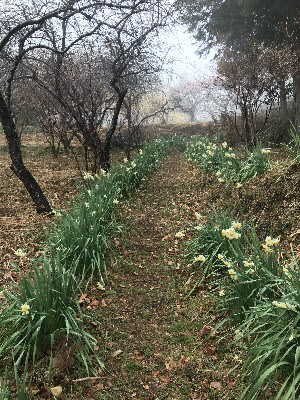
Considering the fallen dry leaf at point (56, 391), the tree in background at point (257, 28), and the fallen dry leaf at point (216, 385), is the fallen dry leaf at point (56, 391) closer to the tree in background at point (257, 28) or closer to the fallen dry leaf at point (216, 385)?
the fallen dry leaf at point (216, 385)

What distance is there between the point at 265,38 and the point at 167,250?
11121 mm

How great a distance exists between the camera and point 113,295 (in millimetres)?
3711

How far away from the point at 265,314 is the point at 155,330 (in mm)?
1109

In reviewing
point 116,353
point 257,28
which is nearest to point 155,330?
point 116,353

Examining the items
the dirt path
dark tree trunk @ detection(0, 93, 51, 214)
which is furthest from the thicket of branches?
the dirt path

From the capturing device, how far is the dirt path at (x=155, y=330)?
2576mm

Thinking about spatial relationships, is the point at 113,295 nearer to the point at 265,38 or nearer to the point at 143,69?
the point at 143,69

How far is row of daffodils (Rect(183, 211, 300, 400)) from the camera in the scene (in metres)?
2.21

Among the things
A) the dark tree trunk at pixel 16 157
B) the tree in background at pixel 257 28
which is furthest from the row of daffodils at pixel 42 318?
the tree in background at pixel 257 28

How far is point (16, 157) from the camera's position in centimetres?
624

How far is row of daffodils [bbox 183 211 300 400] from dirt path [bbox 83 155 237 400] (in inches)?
9.7

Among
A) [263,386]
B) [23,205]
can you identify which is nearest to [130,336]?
[263,386]

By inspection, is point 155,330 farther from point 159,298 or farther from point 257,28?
point 257,28

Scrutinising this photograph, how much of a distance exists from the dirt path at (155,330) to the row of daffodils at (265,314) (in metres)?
0.25
